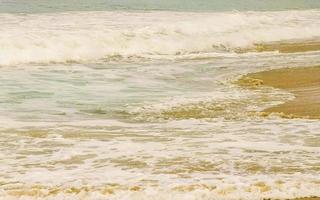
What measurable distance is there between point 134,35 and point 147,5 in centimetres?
1523

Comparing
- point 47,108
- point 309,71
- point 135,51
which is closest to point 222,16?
point 135,51

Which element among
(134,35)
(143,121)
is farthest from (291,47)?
(143,121)

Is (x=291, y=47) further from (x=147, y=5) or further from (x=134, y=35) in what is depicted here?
(x=147, y=5)

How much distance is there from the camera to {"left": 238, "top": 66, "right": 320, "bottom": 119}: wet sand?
Result: 9.49 metres

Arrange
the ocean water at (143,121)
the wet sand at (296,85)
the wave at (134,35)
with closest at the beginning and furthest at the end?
1. the ocean water at (143,121)
2. the wet sand at (296,85)
3. the wave at (134,35)

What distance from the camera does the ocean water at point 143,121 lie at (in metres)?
5.48

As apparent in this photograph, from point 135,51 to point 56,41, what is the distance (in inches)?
94.6

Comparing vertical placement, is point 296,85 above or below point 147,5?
below

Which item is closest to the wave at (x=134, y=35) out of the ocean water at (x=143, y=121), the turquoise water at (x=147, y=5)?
the ocean water at (x=143, y=121)

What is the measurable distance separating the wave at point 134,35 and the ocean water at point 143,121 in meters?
0.08

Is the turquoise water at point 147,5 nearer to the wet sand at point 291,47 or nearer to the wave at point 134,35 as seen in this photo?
the wave at point 134,35

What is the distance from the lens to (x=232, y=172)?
5809 mm

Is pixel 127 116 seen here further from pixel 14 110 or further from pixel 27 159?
pixel 27 159

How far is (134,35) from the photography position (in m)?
22.8
